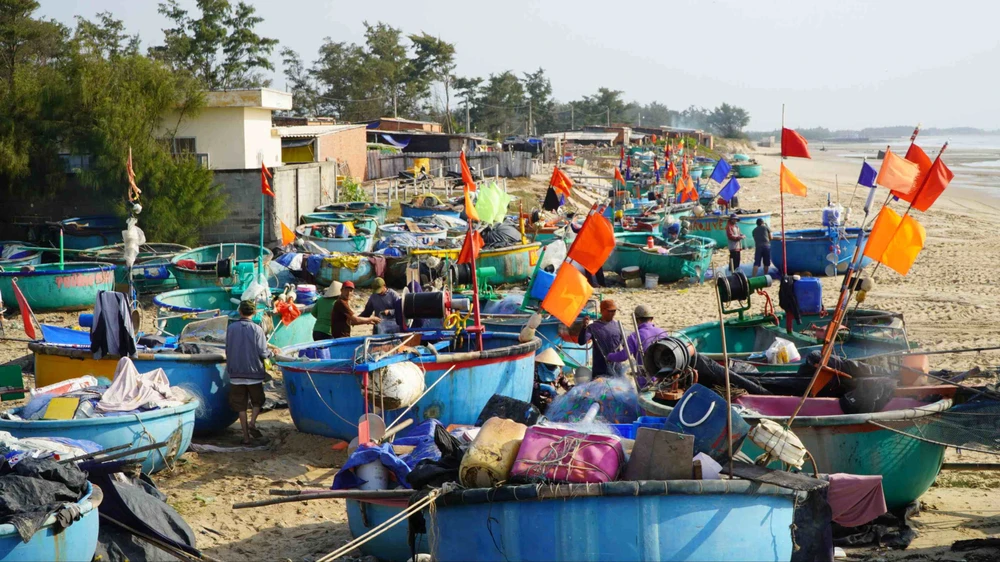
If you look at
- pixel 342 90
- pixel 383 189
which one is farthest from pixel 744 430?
pixel 342 90

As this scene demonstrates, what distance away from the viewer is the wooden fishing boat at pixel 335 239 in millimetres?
21438

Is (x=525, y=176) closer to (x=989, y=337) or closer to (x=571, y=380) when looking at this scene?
(x=989, y=337)

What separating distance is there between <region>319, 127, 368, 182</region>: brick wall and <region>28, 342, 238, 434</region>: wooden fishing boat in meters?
22.5

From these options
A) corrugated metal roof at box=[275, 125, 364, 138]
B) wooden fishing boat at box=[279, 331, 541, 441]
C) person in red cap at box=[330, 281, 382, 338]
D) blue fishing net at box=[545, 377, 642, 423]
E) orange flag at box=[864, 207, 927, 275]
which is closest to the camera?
blue fishing net at box=[545, 377, 642, 423]

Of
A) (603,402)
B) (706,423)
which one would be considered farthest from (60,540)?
(603,402)

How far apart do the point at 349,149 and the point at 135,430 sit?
2857 centimetres

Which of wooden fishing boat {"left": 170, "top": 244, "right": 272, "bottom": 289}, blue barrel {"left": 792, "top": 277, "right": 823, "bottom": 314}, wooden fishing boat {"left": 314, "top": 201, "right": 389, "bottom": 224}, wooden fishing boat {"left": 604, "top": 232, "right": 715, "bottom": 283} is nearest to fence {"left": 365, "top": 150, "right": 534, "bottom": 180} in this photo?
wooden fishing boat {"left": 314, "top": 201, "right": 389, "bottom": 224}

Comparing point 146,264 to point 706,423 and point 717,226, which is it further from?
point 706,423

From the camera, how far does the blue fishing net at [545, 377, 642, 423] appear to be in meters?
8.34

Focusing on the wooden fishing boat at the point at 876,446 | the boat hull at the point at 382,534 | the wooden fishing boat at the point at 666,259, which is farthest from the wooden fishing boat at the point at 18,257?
the wooden fishing boat at the point at 876,446

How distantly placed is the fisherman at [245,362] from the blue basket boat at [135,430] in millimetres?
895

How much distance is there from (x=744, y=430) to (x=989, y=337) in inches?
421

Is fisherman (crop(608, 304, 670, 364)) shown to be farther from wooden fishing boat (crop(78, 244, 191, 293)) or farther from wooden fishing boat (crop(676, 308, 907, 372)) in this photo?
wooden fishing boat (crop(78, 244, 191, 293))

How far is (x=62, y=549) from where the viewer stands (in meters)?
6.11
